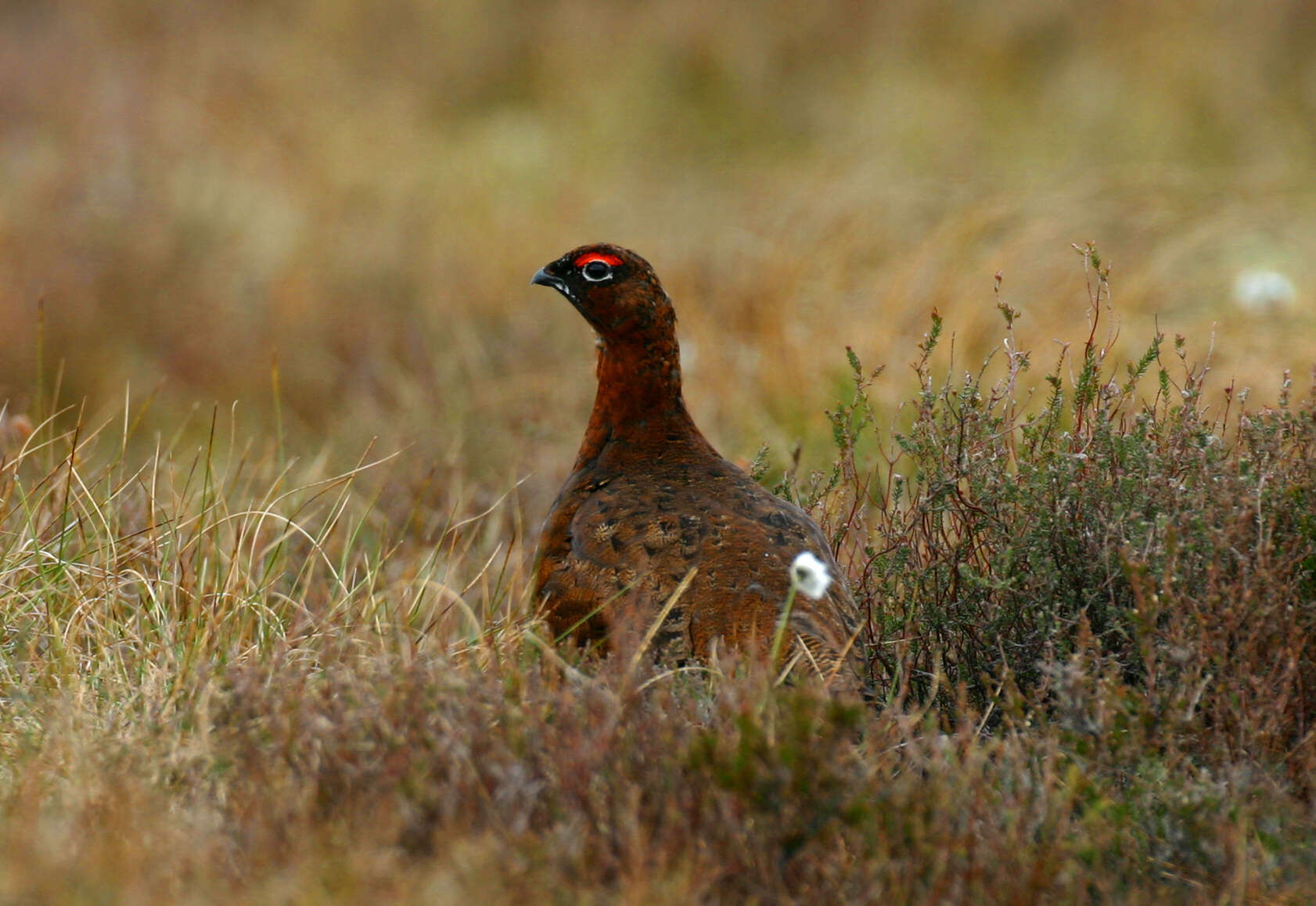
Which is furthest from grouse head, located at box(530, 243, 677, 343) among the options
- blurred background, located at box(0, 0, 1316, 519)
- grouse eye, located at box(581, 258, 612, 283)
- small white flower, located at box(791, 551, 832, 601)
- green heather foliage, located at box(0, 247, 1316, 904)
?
blurred background, located at box(0, 0, 1316, 519)

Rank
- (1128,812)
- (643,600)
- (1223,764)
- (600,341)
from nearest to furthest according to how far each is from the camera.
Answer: (1128,812) → (1223,764) → (643,600) → (600,341)

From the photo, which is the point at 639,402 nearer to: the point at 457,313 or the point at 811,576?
the point at 811,576

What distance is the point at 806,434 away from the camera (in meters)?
6.00

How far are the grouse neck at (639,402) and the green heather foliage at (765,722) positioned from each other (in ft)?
1.29

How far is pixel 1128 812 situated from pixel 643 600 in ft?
3.52

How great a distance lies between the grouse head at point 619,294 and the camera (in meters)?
3.72

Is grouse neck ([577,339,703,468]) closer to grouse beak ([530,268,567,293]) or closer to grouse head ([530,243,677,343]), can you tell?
grouse head ([530,243,677,343])

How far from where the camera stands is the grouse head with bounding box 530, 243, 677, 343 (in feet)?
12.2

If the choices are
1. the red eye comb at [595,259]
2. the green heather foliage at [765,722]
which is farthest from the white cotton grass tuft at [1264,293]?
the red eye comb at [595,259]

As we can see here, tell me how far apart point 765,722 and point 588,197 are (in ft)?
27.5

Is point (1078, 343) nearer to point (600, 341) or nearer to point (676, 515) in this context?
point (600, 341)

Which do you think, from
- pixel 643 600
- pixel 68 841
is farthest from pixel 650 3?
pixel 68 841

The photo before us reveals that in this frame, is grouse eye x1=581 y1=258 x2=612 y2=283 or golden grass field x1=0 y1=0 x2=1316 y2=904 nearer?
golden grass field x1=0 y1=0 x2=1316 y2=904

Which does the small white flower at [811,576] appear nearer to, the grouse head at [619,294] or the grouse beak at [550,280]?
the grouse head at [619,294]
